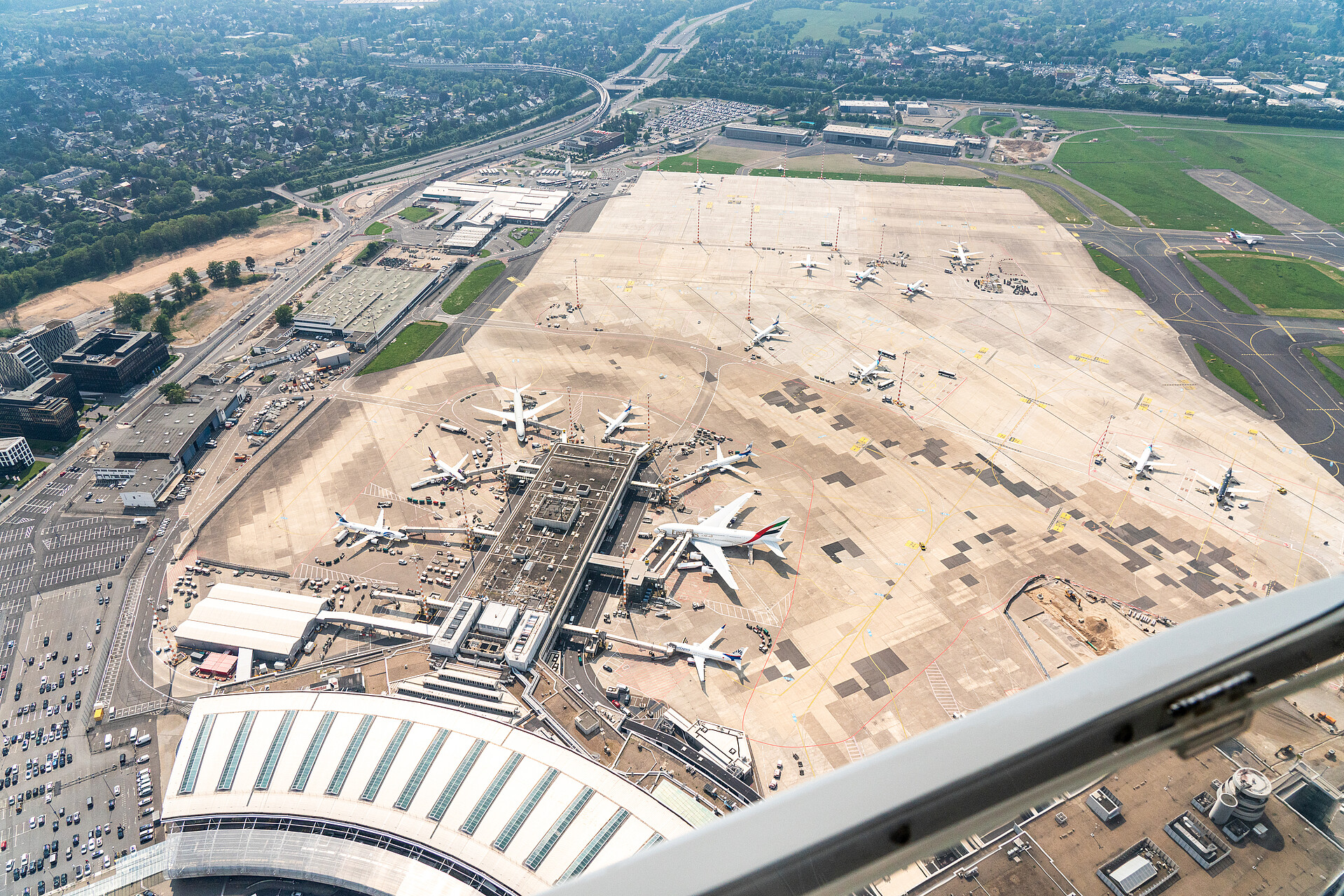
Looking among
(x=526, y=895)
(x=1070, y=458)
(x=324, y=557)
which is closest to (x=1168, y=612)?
(x=1070, y=458)

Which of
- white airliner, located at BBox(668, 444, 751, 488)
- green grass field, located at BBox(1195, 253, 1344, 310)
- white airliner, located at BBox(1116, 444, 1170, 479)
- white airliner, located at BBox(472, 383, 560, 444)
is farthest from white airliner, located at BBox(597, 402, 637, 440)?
green grass field, located at BBox(1195, 253, 1344, 310)

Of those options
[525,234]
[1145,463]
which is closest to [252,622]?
[1145,463]

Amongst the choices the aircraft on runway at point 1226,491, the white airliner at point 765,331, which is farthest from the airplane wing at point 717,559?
the aircraft on runway at point 1226,491

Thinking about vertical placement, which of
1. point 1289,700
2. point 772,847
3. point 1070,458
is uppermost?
point 772,847

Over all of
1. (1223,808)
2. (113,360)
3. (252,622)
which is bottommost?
(252,622)

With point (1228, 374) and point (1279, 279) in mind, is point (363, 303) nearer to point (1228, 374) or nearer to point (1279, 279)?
point (1228, 374)

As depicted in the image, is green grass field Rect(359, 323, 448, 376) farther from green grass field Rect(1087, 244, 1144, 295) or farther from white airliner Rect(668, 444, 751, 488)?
green grass field Rect(1087, 244, 1144, 295)

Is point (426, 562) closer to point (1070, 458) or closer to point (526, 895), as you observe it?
point (526, 895)
